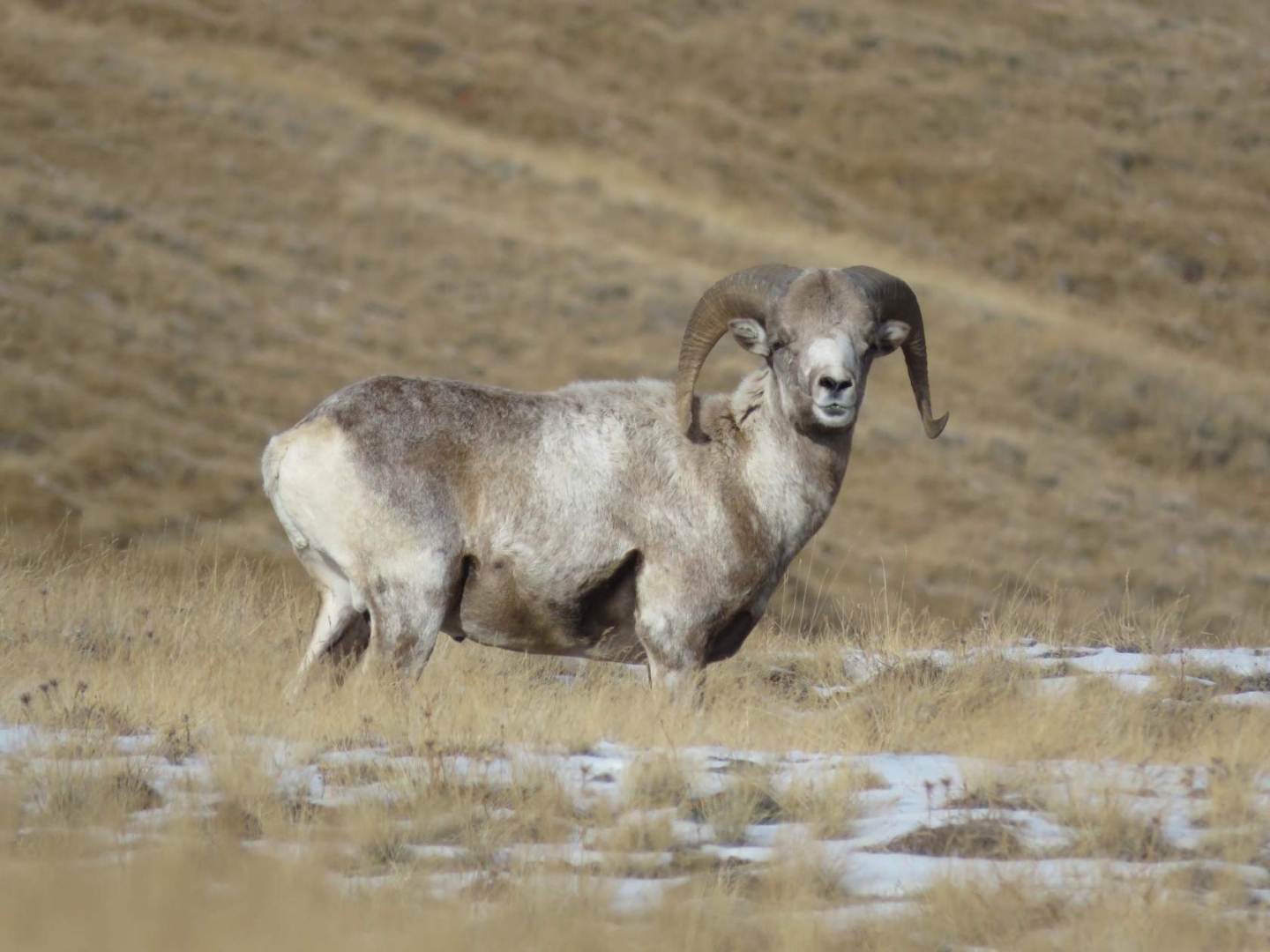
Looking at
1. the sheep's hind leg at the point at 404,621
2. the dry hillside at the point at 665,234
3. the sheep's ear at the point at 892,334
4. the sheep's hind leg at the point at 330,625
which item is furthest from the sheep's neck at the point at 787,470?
the dry hillside at the point at 665,234

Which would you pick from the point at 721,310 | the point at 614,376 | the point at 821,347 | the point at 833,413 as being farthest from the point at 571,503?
the point at 614,376

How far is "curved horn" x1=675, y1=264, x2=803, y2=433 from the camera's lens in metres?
8.73

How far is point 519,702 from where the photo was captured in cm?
782

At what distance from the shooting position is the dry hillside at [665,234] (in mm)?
31734

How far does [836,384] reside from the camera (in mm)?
8094

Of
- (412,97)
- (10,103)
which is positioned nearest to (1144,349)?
(412,97)

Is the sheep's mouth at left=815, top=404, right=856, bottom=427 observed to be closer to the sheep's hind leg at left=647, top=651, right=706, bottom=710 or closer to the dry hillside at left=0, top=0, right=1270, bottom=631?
the sheep's hind leg at left=647, top=651, right=706, bottom=710

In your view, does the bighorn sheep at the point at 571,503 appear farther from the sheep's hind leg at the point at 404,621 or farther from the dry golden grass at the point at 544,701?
the dry golden grass at the point at 544,701

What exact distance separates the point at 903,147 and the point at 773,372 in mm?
45069

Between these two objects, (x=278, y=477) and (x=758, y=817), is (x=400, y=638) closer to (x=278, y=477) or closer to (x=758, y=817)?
(x=278, y=477)

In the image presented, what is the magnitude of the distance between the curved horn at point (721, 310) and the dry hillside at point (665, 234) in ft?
49.3

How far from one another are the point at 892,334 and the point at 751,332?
0.78m

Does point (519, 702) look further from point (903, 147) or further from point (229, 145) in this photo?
point (903, 147)

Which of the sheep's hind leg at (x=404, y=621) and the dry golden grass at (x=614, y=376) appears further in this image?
the sheep's hind leg at (x=404, y=621)
